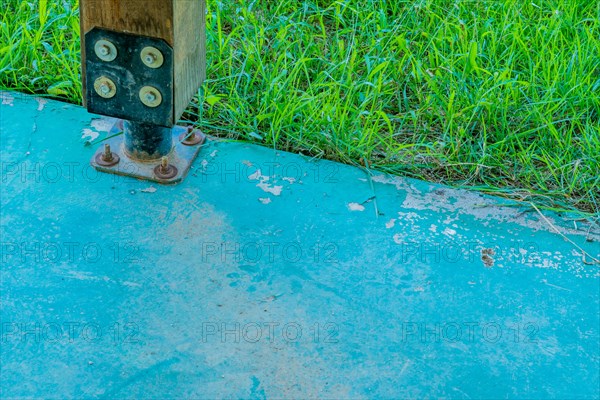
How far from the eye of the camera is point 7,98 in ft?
9.49

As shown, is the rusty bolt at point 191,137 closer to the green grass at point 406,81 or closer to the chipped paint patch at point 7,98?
the green grass at point 406,81

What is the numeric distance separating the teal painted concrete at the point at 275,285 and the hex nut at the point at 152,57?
1.49 feet

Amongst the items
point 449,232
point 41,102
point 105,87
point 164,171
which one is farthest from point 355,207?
point 41,102

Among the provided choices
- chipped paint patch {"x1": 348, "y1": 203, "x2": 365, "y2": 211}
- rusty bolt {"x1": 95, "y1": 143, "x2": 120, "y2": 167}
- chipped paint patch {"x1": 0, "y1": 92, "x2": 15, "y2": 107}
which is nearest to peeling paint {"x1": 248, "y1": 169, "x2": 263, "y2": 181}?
chipped paint patch {"x1": 348, "y1": 203, "x2": 365, "y2": 211}

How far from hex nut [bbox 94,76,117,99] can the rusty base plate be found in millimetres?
306

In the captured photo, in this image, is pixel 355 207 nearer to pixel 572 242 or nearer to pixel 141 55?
pixel 572 242

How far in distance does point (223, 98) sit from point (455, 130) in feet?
2.73

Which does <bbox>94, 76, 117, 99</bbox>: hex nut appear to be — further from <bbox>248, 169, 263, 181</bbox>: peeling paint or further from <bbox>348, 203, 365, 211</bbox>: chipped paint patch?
<bbox>348, 203, 365, 211</bbox>: chipped paint patch

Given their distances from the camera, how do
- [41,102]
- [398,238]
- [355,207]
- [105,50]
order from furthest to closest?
[41,102] < [355,207] < [398,238] < [105,50]

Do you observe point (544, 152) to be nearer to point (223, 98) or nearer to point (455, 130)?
point (455, 130)

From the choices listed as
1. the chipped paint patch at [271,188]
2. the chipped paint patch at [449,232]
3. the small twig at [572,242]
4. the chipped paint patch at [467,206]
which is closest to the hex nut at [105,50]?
the chipped paint patch at [271,188]

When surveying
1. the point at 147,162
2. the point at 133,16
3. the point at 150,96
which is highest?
the point at 133,16

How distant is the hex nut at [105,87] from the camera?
7.59 feet

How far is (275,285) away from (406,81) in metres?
1.19
